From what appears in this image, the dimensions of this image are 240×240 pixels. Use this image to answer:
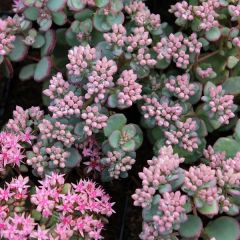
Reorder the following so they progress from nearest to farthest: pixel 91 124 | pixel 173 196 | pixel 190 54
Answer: pixel 173 196, pixel 91 124, pixel 190 54

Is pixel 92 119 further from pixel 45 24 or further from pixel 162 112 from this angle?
pixel 45 24

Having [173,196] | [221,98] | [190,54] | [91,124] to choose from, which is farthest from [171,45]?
[173,196]

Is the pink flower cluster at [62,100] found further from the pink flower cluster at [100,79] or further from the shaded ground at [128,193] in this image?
the shaded ground at [128,193]

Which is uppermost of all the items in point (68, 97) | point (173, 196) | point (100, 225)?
point (68, 97)

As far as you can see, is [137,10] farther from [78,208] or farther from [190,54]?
[78,208]

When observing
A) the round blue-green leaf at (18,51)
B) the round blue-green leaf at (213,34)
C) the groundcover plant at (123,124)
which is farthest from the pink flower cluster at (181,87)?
the round blue-green leaf at (18,51)

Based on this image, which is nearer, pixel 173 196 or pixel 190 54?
pixel 173 196

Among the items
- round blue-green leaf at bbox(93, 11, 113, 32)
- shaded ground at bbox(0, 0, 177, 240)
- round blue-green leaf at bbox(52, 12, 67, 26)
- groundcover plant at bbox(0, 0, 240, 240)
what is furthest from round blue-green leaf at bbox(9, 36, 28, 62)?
shaded ground at bbox(0, 0, 177, 240)
